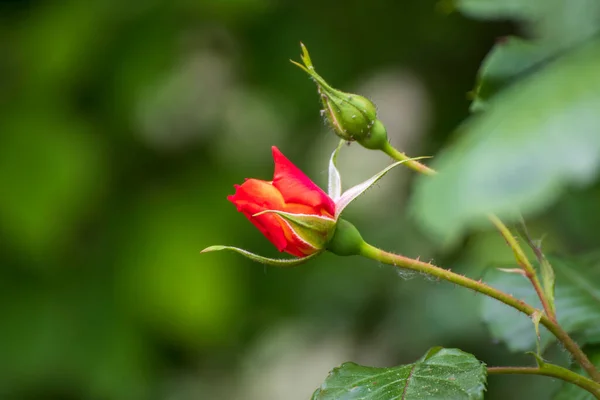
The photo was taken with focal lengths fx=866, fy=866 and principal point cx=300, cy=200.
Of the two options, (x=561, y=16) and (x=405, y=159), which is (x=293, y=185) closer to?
(x=405, y=159)

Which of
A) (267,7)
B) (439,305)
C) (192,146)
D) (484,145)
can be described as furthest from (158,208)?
(484,145)

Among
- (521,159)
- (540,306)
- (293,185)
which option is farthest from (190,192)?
(521,159)

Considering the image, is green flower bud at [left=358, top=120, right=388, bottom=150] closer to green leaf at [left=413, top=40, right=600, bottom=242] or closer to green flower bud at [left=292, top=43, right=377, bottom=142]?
green flower bud at [left=292, top=43, right=377, bottom=142]

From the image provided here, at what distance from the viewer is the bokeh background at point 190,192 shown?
5.15ft

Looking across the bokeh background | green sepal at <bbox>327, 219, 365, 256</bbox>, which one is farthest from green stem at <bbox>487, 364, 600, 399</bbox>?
the bokeh background

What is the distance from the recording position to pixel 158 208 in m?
1.69

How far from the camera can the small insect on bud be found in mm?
672

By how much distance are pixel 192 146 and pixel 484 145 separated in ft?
4.95

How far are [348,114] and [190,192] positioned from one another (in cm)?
109

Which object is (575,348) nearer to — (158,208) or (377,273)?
(158,208)

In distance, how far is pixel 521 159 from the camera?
0.38 metres

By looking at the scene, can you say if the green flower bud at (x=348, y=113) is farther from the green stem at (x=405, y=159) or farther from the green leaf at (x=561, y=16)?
the green leaf at (x=561, y=16)

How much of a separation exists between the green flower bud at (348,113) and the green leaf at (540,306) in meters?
0.27

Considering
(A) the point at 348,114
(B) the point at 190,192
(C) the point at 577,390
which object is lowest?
(B) the point at 190,192
